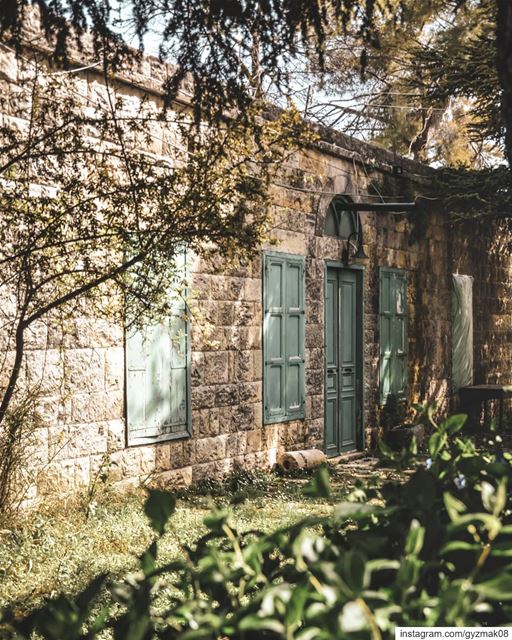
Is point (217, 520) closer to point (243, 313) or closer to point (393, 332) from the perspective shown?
point (243, 313)

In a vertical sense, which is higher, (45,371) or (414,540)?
(45,371)

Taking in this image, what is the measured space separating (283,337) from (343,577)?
25.5 ft

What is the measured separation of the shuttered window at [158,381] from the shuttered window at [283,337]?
4.46 feet

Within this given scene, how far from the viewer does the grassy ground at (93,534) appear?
15.5 ft

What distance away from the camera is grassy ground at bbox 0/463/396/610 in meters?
4.73

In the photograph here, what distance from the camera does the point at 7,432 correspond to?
5.44 meters

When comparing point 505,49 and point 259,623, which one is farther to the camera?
point 505,49

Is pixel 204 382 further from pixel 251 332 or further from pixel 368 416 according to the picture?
pixel 368 416

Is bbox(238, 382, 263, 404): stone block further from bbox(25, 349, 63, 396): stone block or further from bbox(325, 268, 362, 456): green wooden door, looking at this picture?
bbox(25, 349, 63, 396): stone block

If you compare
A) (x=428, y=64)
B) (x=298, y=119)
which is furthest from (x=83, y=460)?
(x=428, y=64)

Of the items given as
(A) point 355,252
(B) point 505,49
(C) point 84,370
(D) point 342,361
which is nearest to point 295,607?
(B) point 505,49

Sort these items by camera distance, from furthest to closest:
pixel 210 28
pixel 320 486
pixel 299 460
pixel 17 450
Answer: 1. pixel 299 460
2. pixel 17 450
3. pixel 210 28
4. pixel 320 486

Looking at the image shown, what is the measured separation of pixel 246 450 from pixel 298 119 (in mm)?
4331

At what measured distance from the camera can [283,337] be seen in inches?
351
